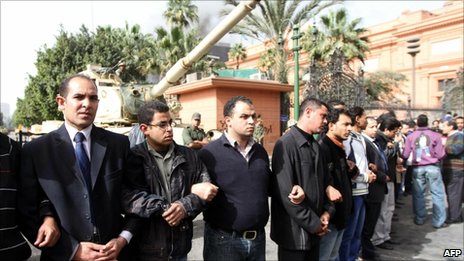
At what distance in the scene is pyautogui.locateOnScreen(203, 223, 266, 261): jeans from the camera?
2830 millimetres

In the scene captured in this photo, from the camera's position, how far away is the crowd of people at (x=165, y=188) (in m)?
2.21

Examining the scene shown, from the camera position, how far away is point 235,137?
299cm

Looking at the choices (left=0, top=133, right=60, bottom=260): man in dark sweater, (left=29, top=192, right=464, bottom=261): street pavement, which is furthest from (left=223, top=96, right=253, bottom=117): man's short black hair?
(left=29, top=192, right=464, bottom=261): street pavement

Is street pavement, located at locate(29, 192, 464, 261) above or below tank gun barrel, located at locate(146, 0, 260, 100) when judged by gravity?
below

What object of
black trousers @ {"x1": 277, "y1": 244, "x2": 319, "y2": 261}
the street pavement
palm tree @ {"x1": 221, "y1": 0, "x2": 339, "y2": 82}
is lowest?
the street pavement

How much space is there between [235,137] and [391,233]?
4.54m

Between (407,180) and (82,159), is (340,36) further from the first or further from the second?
(82,159)

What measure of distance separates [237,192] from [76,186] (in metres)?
1.14

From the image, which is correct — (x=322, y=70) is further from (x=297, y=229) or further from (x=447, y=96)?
(x=447, y=96)

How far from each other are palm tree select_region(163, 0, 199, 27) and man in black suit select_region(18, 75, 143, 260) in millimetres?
28955

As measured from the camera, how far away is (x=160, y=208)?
2.40 metres

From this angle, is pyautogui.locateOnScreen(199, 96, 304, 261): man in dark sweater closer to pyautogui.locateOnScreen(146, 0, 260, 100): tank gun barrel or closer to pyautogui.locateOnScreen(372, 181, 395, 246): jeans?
pyautogui.locateOnScreen(372, 181, 395, 246): jeans

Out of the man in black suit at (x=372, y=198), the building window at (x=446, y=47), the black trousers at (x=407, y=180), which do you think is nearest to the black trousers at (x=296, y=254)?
the man in black suit at (x=372, y=198)

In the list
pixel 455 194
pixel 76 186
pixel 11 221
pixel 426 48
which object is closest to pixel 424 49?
pixel 426 48
